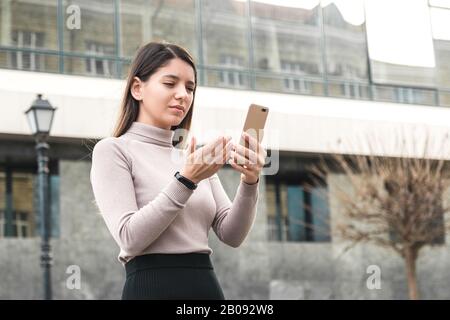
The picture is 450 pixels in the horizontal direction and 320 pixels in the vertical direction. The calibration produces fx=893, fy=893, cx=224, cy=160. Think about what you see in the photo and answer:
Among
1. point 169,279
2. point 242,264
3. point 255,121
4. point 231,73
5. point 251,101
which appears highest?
point 231,73

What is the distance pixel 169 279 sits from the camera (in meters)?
2.29

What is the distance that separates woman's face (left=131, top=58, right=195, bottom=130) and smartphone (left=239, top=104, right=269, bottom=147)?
0.62ft

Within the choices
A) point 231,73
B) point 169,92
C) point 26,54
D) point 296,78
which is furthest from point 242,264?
point 169,92

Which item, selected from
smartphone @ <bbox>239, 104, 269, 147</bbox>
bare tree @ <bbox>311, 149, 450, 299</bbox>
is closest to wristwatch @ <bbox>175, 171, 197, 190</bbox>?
smartphone @ <bbox>239, 104, 269, 147</bbox>

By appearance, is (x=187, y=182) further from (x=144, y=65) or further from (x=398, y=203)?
(x=398, y=203)

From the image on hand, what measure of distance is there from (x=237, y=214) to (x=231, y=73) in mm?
13203

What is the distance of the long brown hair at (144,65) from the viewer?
2.48 meters

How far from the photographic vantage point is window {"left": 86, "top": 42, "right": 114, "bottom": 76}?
14.7 m

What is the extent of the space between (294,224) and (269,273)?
1.34m

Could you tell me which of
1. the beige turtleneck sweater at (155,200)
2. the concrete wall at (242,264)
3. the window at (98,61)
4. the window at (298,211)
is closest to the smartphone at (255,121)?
the beige turtleneck sweater at (155,200)

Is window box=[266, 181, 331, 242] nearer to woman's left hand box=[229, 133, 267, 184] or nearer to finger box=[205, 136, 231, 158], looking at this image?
woman's left hand box=[229, 133, 267, 184]

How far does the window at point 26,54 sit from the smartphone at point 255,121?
12.2 meters
